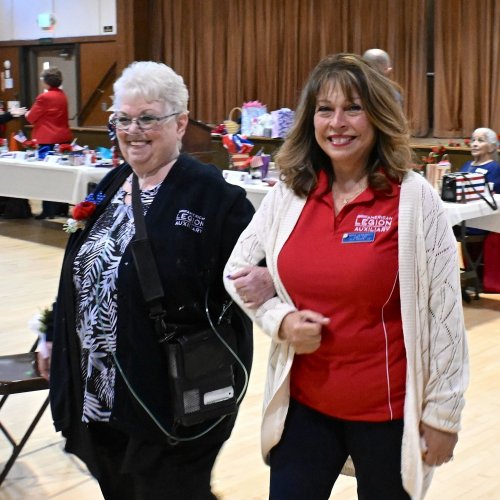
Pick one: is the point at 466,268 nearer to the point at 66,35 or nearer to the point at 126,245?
the point at 126,245

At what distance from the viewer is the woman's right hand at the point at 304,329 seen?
5.55 ft

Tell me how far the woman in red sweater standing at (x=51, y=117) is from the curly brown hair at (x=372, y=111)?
8.08 meters

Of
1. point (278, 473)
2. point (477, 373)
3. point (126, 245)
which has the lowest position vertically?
point (477, 373)

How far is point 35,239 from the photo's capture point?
331 inches

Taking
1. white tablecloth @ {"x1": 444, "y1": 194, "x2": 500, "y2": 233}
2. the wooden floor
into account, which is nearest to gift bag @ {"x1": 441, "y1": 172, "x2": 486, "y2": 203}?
white tablecloth @ {"x1": 444, "y1": 194, "x2": 500, "y2": 233}

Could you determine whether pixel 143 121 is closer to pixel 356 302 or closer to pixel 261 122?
pixel 356 302

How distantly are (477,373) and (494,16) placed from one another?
6.50 metres

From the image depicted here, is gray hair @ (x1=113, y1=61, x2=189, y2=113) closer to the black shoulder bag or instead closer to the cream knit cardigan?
the black shoulder bag

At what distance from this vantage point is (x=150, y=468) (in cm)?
211

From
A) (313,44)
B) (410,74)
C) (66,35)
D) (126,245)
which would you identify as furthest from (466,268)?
(66,35)

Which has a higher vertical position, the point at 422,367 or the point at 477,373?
the point at 422,367

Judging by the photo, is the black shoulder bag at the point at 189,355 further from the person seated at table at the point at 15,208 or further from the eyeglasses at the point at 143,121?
the person seated at table at the point at 15,208

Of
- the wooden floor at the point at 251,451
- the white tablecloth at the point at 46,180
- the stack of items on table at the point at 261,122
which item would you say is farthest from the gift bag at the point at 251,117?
the wooden floor at the point at 251,451

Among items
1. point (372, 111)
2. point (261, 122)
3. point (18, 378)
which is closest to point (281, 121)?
point (261, 122)
